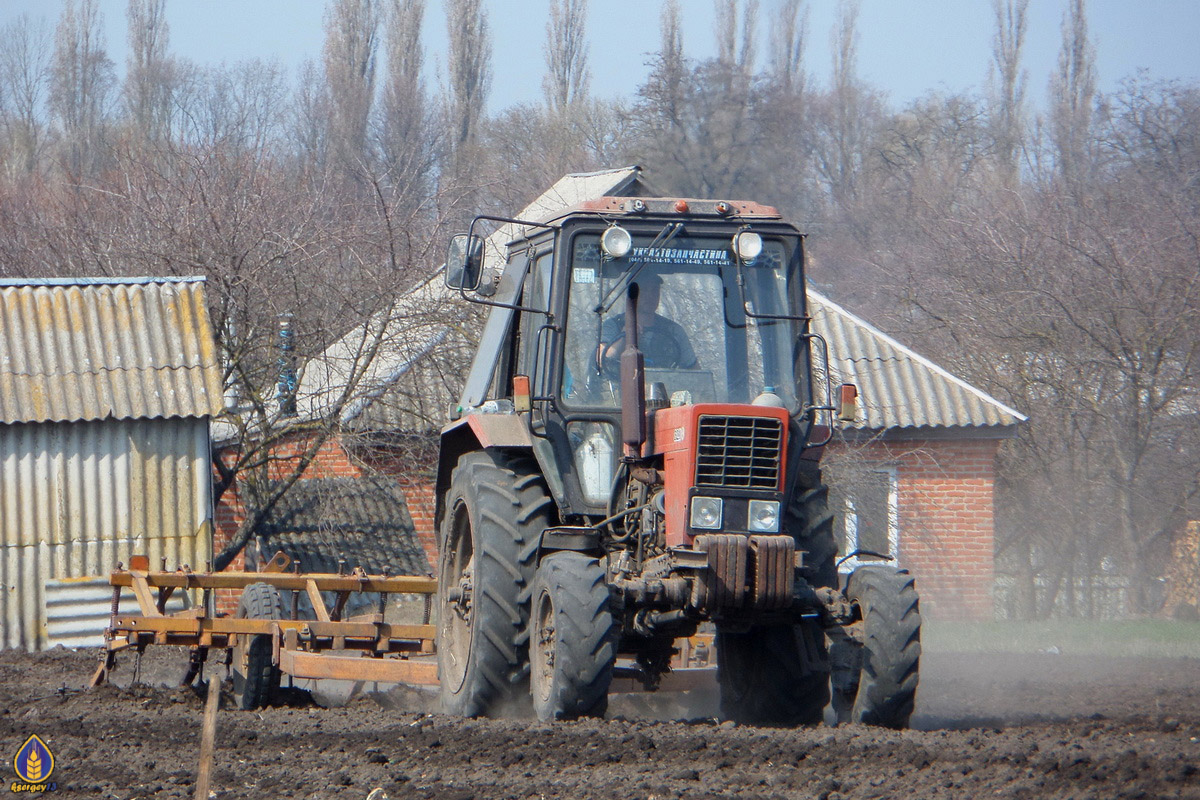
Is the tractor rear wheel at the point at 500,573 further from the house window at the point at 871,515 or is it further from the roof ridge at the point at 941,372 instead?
the roof ridge at the point at 941,372

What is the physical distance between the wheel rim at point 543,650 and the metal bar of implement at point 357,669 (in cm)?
114

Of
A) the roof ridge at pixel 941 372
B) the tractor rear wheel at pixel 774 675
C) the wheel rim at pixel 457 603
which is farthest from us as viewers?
the roof ridge at pixel 941 372

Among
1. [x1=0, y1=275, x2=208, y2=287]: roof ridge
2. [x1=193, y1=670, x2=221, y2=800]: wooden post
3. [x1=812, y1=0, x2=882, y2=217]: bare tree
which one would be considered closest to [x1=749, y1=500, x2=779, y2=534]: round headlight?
[x1=193, y1=670, x2=221, y2=800]: wooden post

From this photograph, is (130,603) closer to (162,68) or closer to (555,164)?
(555,164)

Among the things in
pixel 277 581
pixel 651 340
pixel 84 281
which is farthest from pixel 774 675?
pixel 84 281

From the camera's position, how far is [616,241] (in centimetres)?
599

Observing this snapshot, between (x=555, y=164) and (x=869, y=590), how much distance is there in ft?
101

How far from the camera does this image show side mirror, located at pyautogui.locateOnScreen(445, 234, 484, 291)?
21.2 feet

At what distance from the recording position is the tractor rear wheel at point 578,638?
522 cm

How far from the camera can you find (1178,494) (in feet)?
52.2

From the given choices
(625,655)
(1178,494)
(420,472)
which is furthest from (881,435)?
(625,655)

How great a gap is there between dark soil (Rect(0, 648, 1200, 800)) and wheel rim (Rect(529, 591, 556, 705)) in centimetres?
20

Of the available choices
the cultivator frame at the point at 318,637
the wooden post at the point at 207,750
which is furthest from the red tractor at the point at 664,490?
the wooden post at the point at 207,750

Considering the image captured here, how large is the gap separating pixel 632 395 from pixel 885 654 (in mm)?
1554
